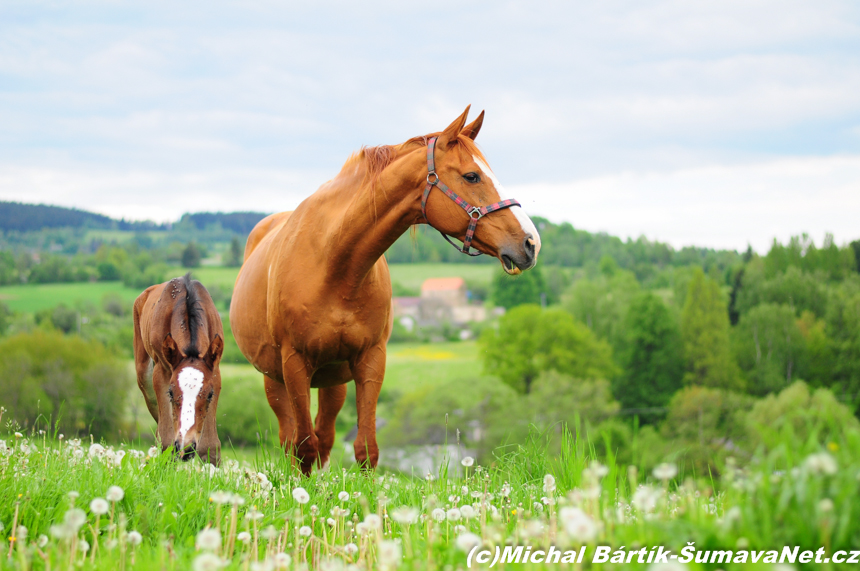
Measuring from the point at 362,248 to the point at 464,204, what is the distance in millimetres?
972

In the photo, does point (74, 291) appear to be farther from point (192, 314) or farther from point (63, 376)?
point (192, 314)

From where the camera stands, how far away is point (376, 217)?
5352 mm

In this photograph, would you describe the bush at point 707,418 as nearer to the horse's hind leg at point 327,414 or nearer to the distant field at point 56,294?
the horse's hind leg at point 327,414

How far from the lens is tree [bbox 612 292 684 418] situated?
7425cm

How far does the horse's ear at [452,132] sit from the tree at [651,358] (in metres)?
73.2

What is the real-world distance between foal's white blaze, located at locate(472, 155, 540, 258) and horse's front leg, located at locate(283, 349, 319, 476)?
217 centimetres

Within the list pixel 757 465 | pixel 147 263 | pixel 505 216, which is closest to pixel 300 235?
pixel 505 216

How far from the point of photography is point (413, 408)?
62.9 metres

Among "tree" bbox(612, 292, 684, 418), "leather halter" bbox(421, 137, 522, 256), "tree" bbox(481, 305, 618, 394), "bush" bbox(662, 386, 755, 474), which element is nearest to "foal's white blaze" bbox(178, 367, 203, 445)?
"leather halter" bbox(421, 137, 522, 256)

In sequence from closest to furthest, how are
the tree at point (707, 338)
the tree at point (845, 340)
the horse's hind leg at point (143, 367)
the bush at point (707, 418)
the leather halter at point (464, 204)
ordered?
1. the leather halter at point (464, 204)
2. the horse's hind leg at point (143, 367)
3. the bush at point (707, 418)
4. the tree at point (845, 340)
5. the tree at point (707, 338)

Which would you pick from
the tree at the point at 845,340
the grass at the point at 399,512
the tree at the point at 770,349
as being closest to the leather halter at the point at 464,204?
the grass at the point at 399,512

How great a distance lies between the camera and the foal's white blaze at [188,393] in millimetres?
5578

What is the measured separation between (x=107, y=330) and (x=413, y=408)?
125 ft

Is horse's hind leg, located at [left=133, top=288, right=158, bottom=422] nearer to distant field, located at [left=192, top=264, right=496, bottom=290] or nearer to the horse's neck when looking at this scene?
the horse's neck
